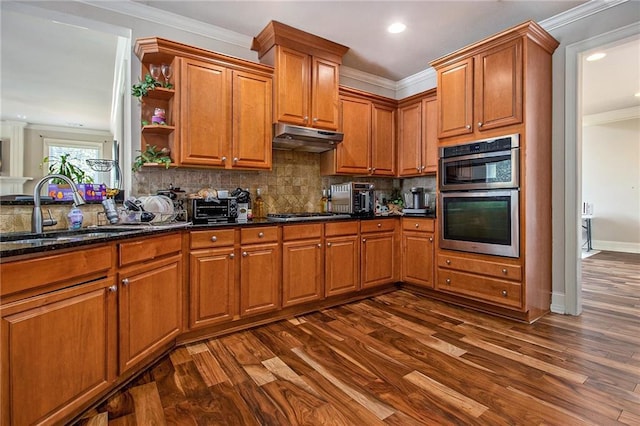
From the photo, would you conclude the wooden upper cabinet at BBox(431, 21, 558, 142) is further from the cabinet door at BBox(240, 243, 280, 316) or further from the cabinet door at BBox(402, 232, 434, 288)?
the cabinet door at BBox(240, 243, 280, 316)

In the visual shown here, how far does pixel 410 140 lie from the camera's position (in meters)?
4.06

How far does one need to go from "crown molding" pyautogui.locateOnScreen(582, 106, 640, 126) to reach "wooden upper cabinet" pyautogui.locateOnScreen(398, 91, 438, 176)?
500 cm

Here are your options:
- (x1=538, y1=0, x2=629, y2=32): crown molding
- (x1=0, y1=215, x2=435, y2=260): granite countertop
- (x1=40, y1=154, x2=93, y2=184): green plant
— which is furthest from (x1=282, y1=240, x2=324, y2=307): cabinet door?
(x1=538, y1=0, x2=629, y2=32): crown molding

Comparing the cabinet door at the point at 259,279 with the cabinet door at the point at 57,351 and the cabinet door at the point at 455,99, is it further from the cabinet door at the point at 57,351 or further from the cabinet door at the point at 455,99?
the cabinet door at the point at 455,99

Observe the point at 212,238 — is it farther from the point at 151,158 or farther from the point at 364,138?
the point at 364,138

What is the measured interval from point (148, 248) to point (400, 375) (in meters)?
1.75

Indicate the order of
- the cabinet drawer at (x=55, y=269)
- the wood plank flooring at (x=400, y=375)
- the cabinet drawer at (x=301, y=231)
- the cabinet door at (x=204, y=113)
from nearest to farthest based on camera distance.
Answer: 1. the cabinet drawer at (x=55, y=269)
2. the wood plank flooring at (x=400, y=375)
3. the cabinet door at (x=204, y=113)
4. the cabinet drawer at (x=301, y=231)

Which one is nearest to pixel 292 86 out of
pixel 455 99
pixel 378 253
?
pixel 455 99

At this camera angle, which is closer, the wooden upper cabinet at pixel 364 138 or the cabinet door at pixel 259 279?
the cabinet door at pixel 259 279

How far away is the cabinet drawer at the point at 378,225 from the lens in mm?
3439

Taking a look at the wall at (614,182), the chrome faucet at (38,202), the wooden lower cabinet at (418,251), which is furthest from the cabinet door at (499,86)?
the wall at (614,182)

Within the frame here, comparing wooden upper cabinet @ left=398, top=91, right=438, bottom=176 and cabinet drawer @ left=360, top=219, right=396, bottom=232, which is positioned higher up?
wooden upper cabinet @ left=398, top=91, right=438, bottom=176

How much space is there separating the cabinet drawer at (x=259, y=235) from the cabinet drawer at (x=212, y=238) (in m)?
0.10

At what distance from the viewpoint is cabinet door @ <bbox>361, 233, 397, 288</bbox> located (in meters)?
3.46
